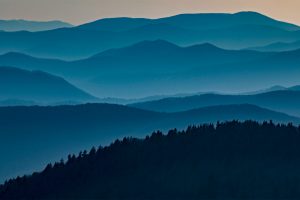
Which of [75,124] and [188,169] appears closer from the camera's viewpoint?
[188,169]

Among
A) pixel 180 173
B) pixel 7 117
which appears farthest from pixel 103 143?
pixel 180 173

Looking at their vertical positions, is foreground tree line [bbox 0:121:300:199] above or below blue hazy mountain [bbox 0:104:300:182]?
below

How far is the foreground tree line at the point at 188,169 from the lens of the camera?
166 feet

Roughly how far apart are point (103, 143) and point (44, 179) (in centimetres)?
10123

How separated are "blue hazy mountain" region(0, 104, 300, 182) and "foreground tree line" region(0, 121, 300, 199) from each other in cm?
9007

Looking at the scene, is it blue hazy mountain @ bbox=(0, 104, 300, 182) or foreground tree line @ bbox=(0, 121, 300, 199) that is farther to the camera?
blue hazy mountain @ bbox=(0, 104, 300, 182)

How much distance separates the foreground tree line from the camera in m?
50.7

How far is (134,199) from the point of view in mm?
50688

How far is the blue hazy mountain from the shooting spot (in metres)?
163

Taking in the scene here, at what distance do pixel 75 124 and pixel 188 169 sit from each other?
122898 millimetres

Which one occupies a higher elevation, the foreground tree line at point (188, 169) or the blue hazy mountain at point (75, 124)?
the blue hazy mountain at point (75, 124)

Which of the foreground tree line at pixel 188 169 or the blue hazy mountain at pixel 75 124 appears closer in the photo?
the foreground tree line at pixel 188 169

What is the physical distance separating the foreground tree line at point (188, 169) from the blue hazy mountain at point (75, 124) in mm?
90069

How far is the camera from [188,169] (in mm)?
56156
